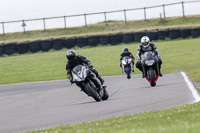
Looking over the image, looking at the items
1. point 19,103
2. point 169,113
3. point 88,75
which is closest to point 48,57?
point 19,103

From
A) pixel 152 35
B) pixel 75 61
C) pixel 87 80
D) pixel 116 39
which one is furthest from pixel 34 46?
pixel 87 80

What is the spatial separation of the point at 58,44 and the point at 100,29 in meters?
11.8

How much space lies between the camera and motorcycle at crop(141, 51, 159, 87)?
51.7 feet

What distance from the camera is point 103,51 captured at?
124ft

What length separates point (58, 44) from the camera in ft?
137

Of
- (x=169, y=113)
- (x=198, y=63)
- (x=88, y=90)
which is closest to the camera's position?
(x=169, y=113)

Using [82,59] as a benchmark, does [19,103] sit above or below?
below

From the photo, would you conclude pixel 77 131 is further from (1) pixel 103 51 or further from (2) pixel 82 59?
(1) pixel 103 51

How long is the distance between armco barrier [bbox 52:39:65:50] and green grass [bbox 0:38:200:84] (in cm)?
42

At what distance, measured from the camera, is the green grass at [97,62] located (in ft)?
85.1

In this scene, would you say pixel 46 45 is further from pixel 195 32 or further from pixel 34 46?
pixel 195 32

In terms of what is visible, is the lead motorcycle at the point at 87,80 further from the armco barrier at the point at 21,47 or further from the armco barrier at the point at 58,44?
the armco barrier at the point at 21,47

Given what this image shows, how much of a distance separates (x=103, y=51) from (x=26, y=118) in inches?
1057

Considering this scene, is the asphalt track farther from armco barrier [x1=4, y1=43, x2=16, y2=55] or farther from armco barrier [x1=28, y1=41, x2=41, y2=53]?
armco barrier [x1=28, y1=41, x2=41, y2=53]
